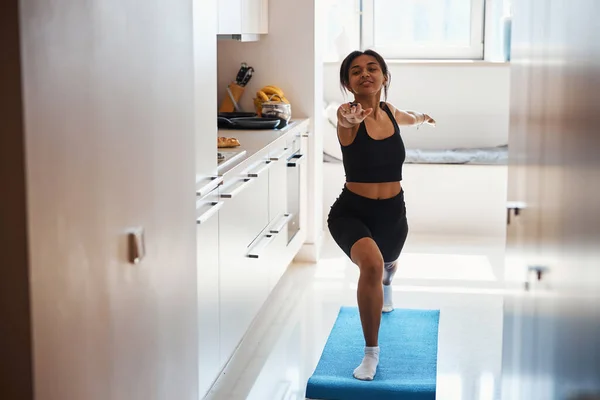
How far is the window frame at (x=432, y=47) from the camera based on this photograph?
7.11 metres

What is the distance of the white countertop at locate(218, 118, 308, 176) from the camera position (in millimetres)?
3827

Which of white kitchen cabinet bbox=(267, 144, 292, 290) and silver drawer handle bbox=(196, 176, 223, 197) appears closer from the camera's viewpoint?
silver drawer handle bbox=(196, 176, 223, 197)

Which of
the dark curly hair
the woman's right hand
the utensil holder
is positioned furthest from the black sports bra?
the utensil holder

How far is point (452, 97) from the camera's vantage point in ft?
23.5

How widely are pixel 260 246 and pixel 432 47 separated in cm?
353

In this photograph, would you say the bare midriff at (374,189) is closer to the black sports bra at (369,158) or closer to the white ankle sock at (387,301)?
the black sports bra at (369,158)

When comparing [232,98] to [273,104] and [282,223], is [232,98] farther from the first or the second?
[282,223]

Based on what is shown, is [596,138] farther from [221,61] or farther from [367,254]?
[221,61]

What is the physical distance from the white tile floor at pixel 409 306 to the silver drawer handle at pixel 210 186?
2.77ft

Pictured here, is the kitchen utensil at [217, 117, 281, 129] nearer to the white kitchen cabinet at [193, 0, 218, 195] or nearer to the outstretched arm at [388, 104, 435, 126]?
the outstretched arm at [388, 104, 435, 126]

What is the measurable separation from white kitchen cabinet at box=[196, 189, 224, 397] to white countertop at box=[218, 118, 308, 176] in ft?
0.84

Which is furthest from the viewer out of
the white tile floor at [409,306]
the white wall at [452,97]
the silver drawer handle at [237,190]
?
the white wall at [452,97]

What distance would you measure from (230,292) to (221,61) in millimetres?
2135

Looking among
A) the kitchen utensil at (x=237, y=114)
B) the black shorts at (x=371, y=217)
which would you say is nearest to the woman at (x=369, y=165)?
the black shorts at (x=371, y=217)
